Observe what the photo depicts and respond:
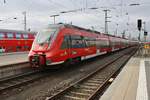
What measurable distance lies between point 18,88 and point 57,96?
2416 mm

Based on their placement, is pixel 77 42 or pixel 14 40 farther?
pixel 14 40

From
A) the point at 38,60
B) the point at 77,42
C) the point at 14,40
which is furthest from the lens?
the point at 14,40

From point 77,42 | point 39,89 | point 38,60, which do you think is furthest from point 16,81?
point 77,42

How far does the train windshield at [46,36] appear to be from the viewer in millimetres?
14242

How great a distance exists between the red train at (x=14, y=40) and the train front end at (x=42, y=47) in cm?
1395

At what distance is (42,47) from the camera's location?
13.9m

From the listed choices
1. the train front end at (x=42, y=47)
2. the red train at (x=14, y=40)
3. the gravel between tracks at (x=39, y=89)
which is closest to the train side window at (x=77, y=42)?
the train front end at (x=42, y=47)

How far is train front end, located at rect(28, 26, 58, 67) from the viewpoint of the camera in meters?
13.5

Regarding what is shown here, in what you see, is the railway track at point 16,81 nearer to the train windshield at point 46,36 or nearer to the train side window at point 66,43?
the train windshield at point 46,36

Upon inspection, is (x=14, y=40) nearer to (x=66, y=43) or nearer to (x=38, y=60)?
(x=66, y=43)

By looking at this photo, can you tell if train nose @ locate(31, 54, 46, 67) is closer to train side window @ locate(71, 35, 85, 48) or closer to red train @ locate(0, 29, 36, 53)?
train side window @ locate(71, 35, 85, 48)

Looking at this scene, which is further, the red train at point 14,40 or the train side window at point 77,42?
the red train at point 14,40

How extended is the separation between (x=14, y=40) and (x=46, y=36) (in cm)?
1637

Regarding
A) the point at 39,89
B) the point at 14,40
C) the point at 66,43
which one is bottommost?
the point at 39,89
